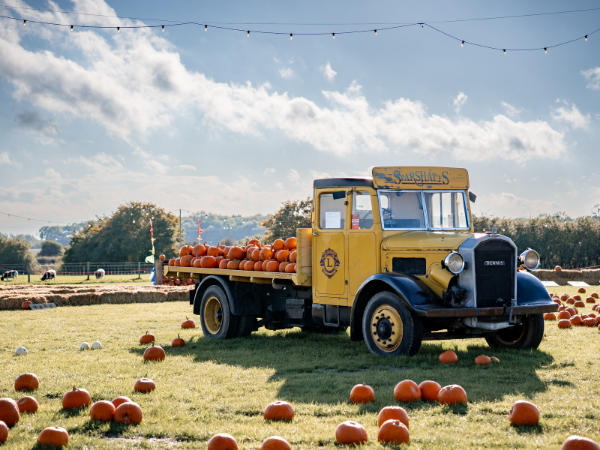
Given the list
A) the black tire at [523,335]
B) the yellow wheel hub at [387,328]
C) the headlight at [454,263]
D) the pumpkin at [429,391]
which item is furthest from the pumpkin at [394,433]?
the black tire at [523,335]

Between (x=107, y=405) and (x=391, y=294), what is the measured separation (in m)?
4.43

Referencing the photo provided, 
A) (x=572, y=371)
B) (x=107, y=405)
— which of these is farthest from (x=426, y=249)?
(x=107, y=405)

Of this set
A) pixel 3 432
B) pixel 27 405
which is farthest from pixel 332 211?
pixel 3 432

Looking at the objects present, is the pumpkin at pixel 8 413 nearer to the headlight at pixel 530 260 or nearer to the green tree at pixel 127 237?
the headlight at pixel 530 260

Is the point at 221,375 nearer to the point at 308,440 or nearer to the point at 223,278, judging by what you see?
the point at 308,440

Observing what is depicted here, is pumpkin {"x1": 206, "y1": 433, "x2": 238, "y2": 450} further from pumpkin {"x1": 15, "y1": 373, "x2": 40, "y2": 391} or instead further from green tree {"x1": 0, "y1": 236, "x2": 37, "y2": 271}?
green tree {"x1": 0, "y1": 236, "x2": 37, "y2": 271}

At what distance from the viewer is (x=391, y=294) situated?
8.55 meters

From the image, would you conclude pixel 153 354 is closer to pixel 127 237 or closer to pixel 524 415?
Result: pixel 524 415

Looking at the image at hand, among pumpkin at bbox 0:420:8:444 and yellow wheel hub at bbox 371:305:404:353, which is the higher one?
yellow wheel hub at bbox 371:305:404:353

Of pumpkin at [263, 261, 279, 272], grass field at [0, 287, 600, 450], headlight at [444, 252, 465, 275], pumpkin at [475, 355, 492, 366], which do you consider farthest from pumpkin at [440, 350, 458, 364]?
pumpkin at [263, 261, 279, 272]

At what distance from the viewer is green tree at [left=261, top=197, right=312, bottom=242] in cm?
5375

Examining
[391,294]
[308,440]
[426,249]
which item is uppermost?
[426,249]

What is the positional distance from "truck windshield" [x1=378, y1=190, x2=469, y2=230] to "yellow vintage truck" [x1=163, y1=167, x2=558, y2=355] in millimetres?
16

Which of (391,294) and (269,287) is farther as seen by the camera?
(269,287)
